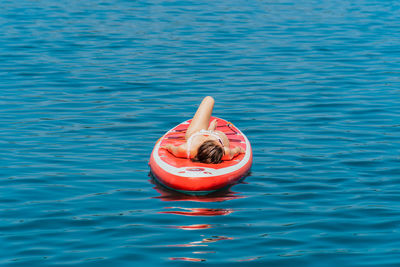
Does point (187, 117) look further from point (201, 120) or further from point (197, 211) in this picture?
point (197, 211)

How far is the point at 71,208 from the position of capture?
362 inches

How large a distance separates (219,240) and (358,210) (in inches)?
86.5

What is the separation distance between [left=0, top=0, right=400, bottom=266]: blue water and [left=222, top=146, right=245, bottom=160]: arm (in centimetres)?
43

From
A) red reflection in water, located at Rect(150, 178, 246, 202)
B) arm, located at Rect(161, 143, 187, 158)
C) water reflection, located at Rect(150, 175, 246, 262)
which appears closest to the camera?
water reflection, located at Rect(150, 175, 246, 262)

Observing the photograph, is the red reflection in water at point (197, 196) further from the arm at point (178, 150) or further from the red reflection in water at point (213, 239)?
the red reflection in water at point (213, 239)

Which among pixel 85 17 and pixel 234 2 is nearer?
pixel 85 17

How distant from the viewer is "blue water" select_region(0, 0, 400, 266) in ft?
26.4

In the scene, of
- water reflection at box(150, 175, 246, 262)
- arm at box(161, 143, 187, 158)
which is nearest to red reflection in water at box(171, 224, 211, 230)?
water reflection at box(150, 175, 246, 262)

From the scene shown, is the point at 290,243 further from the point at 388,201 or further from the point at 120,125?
the point at 120,125

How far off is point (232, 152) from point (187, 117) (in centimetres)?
400

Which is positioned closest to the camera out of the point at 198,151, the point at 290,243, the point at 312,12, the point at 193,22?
the point at 290,243

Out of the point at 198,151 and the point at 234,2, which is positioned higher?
the point at 198,151

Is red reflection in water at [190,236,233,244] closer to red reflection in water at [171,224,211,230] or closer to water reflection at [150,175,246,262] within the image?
water reflection at [150,175,246,262]

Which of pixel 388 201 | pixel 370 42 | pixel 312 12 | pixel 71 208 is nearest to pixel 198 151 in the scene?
pixel 71 208
